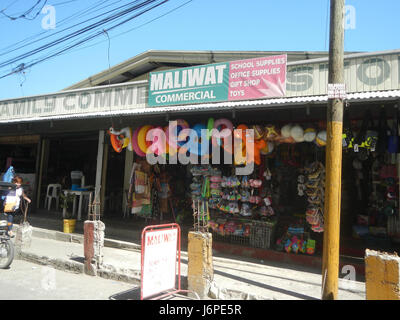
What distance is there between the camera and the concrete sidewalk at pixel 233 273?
5.51 metres

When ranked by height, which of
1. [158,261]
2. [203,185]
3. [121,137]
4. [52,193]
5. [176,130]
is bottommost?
[158,261]

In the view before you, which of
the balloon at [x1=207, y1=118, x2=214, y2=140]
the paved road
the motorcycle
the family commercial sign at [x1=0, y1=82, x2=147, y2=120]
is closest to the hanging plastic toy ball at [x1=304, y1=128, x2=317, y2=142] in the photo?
the balloon at [x1=207, y1=118, x2=214, y2=140]

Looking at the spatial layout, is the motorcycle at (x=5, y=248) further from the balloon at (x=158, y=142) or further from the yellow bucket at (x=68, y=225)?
the balloon at (x=158, y=142)

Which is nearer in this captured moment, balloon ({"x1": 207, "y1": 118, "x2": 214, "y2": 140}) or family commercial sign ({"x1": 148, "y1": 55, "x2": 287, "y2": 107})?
family commercial sign ({"x1": 148, "y1": 55, "x2": 287, "y2": 107})

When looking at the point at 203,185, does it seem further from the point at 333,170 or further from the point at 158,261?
the point at 333,170

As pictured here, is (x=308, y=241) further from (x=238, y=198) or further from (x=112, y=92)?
(x=112, y=92)

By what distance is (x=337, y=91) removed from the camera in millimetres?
4809

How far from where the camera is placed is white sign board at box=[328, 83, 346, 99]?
478 centimetres

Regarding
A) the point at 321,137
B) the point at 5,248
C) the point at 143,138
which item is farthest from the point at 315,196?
the point at 5,248

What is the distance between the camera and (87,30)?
11.0m

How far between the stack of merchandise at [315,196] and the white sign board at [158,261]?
132 inches

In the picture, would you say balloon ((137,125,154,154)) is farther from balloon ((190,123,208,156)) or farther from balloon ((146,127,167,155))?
balloon ((190,123,208,156))

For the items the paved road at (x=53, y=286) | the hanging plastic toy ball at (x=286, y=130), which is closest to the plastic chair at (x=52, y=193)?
the paved road at (x=53, y=286)

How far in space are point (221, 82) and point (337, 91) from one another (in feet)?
12.1
